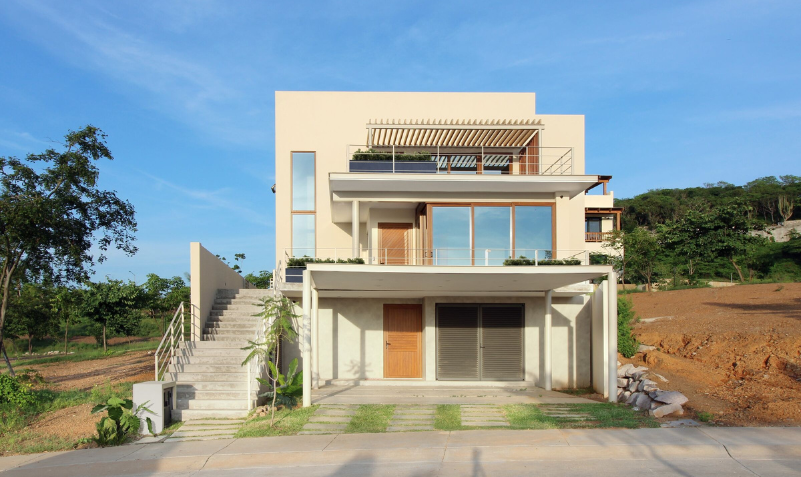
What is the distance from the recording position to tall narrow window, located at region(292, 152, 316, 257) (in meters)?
19.8

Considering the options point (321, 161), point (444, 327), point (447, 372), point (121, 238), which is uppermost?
point (321, 161)

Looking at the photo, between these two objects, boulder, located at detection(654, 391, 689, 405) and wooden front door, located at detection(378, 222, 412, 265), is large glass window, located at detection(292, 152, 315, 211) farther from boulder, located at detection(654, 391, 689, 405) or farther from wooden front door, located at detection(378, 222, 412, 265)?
boulder, located at detection(654, 391, 689, 405)

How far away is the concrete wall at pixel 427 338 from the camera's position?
16781 millimetres

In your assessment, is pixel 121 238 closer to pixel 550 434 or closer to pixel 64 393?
pixel 64 393

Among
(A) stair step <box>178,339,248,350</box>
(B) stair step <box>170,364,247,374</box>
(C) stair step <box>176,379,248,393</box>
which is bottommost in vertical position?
(C) stair step <box>176,379,248,393</box>

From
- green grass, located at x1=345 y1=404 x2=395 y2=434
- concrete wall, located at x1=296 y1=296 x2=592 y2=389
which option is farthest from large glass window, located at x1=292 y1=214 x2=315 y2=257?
green grass, located at x1=345 y1=404 x2=395 y2=434

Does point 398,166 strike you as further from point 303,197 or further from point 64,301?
point 64,301

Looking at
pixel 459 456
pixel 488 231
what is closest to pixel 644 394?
pixel 488 231

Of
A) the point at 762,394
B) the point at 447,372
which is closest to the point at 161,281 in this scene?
the point at 447,372

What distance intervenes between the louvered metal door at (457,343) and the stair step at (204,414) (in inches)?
271

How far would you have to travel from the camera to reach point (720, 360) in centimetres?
1448

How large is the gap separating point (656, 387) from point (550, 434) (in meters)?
4.54

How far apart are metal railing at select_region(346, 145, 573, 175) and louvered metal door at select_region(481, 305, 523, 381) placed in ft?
13.9

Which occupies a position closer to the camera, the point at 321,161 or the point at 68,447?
the point at 68,447
